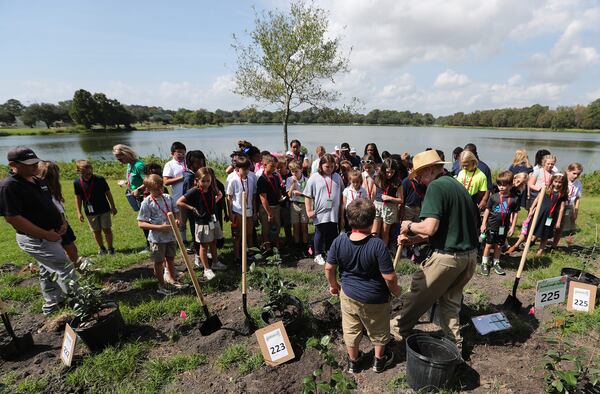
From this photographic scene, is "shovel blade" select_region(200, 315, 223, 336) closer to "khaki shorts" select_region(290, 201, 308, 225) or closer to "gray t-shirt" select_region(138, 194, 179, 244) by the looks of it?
"gray t-shirt" select_region(138, 194, 179, 244)

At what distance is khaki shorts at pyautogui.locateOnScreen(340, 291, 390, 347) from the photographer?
10.0 feet

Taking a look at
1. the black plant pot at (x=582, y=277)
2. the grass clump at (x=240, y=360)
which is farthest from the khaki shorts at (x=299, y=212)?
the black plant pot at (x=582, y=277)

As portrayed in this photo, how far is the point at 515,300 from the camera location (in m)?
4.31

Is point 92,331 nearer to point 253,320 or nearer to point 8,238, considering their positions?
point 253,320

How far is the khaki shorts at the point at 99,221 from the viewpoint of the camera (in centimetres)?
621

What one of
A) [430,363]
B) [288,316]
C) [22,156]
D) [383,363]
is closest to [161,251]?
[22,156]

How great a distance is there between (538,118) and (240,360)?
86166 mm

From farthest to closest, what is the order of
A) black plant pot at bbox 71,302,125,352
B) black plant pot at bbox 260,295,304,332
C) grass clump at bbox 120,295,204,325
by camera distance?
grass clump at bbox 120,295,204,325
black plant pot at bbox 260,295,304,332
black plant pot at bbox 71,302,125,352

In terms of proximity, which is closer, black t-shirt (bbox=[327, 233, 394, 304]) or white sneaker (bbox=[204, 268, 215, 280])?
black t-shirt (bbox=[327, 233, 394, 304])

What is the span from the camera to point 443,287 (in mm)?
3328

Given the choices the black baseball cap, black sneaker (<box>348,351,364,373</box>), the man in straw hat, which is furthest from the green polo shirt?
the black baseball cap

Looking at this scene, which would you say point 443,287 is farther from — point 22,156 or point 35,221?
point 22,156

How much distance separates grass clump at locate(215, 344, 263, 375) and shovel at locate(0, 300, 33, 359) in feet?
7.63

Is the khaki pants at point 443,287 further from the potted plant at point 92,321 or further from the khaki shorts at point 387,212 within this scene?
the potted plant at point 92,321
